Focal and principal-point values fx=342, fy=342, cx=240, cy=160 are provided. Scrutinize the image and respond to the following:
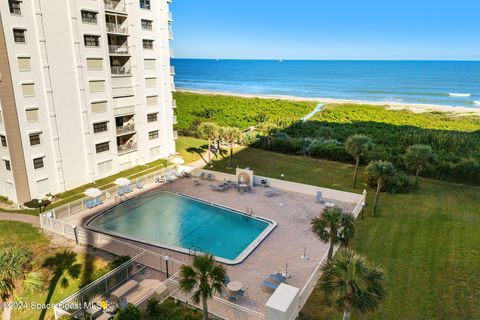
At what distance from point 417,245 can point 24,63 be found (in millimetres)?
30989

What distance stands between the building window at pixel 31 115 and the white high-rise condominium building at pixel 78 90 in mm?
71

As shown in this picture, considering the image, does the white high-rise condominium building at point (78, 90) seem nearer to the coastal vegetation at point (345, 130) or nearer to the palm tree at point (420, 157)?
the coastal vegetation at point (345, 130)

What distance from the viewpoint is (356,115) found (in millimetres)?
74875

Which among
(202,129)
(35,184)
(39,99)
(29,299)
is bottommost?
(29,299)

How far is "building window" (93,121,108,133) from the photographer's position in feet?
106

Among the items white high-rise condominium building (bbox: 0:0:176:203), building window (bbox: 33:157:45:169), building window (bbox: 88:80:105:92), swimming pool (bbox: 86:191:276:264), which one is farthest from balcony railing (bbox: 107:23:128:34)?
swimming pool (bbox: 86:191:276:264)

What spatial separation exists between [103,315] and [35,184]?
17.7 m

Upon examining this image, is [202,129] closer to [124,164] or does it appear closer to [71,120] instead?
[124,164]

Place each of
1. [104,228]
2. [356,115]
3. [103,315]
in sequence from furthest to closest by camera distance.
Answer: [356,115]
[104,228]
[103,315]

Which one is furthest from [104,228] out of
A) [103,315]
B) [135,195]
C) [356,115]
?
[356,115]

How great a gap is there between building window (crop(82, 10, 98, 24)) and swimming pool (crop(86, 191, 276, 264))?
16.3 m

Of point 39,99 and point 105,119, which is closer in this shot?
point 39,99

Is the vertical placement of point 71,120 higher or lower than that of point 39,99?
lower

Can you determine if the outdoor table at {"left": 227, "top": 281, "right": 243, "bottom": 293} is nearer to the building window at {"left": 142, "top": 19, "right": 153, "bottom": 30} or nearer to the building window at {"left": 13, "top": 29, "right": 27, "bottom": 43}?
the building window at {"left": 13, "top": 29, "right": 27, "bottom": 43}
